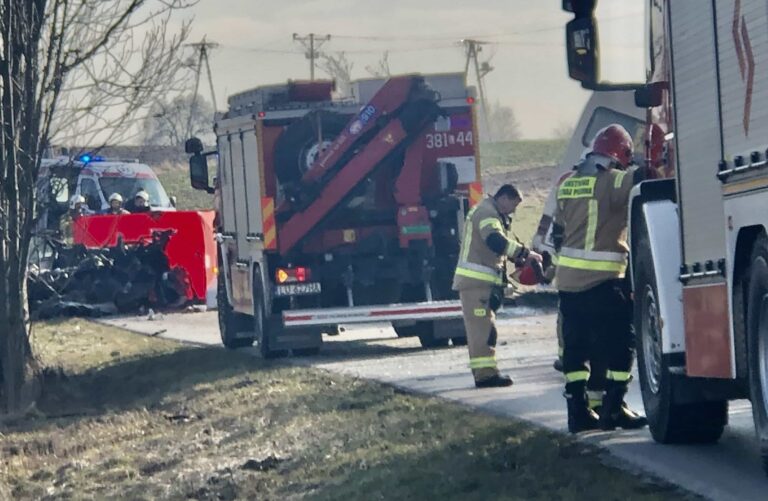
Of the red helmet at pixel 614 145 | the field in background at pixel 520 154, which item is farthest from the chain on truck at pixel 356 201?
the field in background at pixel 520 154

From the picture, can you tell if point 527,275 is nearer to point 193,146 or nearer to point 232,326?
point 232,326

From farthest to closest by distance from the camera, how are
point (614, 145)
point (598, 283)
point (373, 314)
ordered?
point (373, 314)
point (614, 145)
point (598, 283)

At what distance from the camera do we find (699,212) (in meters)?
8.40

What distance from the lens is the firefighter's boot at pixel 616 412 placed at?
10.1 m

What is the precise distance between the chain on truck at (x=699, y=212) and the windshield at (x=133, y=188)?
2081 centimetres

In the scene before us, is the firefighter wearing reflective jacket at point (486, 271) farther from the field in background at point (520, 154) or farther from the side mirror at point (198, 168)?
the field in background at point (520, 154)

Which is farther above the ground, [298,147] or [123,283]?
[298,147]

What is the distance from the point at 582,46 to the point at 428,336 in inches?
362

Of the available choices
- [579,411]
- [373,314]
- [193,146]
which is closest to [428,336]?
[373,314]

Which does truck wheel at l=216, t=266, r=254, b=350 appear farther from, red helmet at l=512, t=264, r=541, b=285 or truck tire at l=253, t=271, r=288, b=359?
red helmet at l=512, t=264, r=541, b=285

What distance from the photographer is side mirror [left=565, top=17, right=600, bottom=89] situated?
945 centimetres

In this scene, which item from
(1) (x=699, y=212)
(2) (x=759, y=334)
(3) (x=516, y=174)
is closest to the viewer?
(2) (x=759, y=334)

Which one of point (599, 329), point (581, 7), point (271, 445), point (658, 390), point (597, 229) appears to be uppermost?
point (581, 7)

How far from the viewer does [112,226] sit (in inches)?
1049
